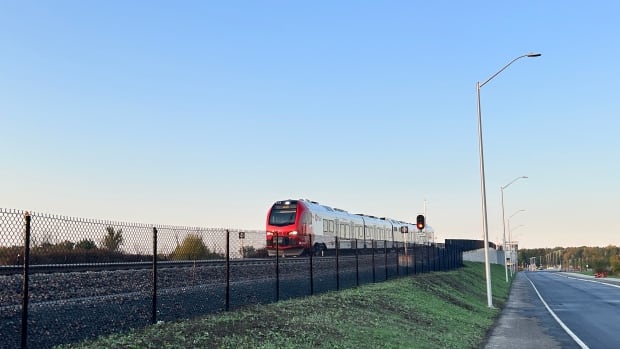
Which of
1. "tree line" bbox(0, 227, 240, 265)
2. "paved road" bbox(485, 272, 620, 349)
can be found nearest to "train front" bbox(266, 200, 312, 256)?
"paved road" bbox(485, 272, 620, 349)

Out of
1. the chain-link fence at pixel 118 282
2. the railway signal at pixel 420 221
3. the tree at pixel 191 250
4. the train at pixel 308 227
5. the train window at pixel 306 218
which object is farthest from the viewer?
the train window at pixel 306 218

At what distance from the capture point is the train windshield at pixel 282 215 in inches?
1533

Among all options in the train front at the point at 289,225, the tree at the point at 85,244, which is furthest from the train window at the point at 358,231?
the tree at the point at 85,244

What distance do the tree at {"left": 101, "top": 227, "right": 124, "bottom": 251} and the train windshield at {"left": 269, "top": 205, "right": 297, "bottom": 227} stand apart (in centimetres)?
2672

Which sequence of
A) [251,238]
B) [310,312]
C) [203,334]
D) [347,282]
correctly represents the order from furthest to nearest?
1. [347,282]
2. [251,238]
3. [310,312]
4. [203,334]

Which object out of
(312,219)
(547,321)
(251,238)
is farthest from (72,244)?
(312,219)

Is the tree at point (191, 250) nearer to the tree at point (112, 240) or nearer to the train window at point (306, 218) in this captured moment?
the tree at point (112, 240)

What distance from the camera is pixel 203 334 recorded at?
1060 cm

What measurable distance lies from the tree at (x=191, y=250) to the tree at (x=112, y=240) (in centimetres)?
286

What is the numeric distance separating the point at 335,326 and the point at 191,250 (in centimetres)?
450

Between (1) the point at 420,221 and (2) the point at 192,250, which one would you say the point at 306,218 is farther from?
(2) the point at 192,250

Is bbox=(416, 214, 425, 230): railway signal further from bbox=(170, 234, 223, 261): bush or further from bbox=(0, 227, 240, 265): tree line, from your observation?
A: bbox=(0, 227, 240, 265): tree line

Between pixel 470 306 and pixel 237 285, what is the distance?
13019mm

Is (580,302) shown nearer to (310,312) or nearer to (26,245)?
(310,312)
